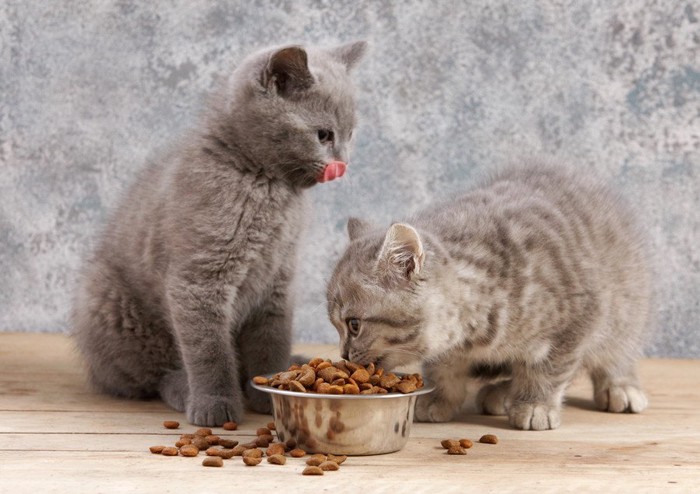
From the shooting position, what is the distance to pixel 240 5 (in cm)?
355

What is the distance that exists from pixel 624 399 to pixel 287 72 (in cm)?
125

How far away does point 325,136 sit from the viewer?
2393 mm

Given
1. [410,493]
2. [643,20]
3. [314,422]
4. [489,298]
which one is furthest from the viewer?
[643,20]

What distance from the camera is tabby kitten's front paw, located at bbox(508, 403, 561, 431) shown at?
2375mm

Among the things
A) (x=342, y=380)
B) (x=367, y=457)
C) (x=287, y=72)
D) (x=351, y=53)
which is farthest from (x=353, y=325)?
(x=351, y=53)

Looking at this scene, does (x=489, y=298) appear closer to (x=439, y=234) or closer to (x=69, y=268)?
(x=439, y=234)

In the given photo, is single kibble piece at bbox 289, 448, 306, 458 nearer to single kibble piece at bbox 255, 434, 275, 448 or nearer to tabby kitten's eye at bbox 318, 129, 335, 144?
single kibble piece at bbox 255, 434, 275, 448

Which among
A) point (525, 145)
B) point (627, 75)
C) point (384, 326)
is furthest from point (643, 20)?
point (384, 326)

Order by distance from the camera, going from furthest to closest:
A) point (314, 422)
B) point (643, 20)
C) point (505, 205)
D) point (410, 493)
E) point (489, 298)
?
point (643, 20) < point (505, 205) < point (489, 298) < point (314, 422) < point (410, 493)

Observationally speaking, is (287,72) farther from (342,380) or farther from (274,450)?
(274,450)

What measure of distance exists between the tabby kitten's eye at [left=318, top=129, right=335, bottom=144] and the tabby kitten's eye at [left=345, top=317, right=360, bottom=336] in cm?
47

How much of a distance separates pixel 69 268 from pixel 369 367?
194 cm

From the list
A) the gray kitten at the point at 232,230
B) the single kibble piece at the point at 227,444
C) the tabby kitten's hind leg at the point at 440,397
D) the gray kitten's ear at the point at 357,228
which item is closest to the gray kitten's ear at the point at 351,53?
the gray kitten at the point at 232,230

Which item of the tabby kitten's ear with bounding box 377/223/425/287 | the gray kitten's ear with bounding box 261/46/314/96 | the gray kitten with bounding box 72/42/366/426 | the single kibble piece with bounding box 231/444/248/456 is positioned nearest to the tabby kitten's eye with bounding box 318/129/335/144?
the gray kitten with bounding box 72/42/366/426
